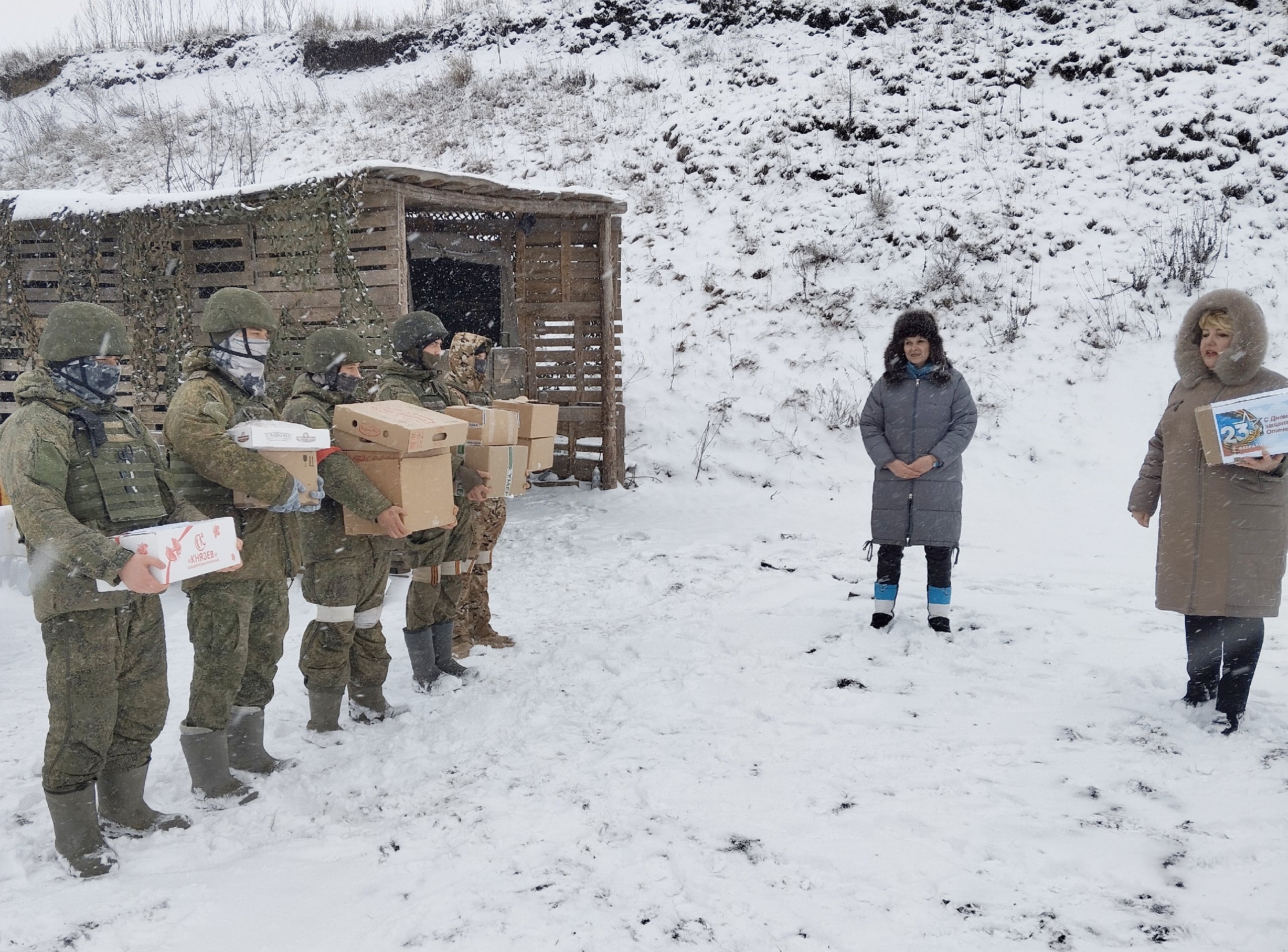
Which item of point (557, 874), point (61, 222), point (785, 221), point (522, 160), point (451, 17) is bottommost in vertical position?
point (557, 874)

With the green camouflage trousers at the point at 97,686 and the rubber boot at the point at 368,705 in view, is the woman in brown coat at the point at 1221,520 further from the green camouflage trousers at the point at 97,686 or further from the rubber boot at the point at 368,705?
the green camouflage trousers at the point at 97,686

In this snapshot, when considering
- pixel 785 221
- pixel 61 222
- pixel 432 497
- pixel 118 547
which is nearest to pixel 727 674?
pixel 432 497

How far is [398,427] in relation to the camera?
3691 millimetres

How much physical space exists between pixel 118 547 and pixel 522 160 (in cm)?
1454

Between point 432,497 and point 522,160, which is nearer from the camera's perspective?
point 432,497

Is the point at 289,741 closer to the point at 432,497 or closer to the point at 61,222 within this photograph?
A: the point at 432,497

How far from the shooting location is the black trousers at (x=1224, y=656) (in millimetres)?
3783

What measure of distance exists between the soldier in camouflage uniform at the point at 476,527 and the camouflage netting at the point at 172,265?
316cm

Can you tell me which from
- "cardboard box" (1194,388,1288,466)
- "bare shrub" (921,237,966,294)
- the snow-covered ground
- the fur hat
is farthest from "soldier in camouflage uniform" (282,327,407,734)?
"bare shrub" (921,237,966,294)

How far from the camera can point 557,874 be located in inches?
114

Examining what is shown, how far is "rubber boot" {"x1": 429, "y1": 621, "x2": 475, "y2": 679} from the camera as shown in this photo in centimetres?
475

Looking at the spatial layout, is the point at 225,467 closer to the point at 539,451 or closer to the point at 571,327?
the point at 539,451

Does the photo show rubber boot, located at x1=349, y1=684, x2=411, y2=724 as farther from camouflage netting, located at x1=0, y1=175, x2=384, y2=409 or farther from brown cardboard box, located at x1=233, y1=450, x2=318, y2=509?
camouflage netting, located at x1=0, y1=175, x2=384, y2=409

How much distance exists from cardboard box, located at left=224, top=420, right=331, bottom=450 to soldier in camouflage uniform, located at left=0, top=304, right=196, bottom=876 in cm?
31
